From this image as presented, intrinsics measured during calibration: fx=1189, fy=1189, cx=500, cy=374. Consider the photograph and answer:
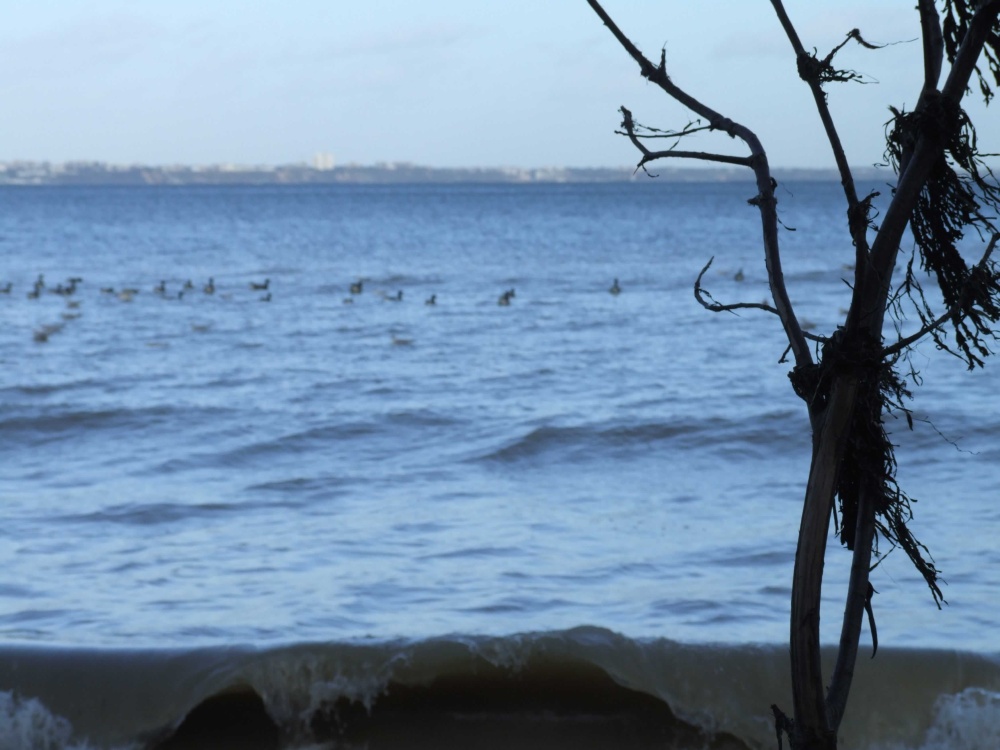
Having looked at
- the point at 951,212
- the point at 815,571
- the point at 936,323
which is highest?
the point at 951,212

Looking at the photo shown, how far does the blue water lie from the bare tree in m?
0.22

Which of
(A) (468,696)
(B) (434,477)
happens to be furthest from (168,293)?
(A) (468,696)

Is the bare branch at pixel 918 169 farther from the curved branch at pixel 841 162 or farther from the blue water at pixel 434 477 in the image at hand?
the blue water at pixel 434 477

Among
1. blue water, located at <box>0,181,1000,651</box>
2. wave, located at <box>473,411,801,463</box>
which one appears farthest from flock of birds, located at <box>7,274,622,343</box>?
wave, located at <box>473,411,801,463</box>

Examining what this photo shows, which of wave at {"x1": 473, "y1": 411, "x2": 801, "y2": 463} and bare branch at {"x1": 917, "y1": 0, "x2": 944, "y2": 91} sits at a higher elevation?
bare branch at {"x1": 917, "y1": 0, "x2": 944, "y2": 91}

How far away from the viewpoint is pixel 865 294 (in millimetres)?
2041

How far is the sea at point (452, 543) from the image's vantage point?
5137mm

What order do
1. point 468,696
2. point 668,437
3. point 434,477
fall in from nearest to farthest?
point 468,696, point 434,477, point 668,437

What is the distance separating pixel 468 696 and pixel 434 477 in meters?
4.39

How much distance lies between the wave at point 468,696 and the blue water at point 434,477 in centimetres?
Answer: 41

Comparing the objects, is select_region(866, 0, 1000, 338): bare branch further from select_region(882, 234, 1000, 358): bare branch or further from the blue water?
the blue water

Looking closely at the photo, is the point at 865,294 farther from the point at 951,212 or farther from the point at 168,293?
the point at 168,293

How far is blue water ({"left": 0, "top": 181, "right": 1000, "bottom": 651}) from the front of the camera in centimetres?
630

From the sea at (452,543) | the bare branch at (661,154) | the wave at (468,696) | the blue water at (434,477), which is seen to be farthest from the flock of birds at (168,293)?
the bare branch at (661,154)
